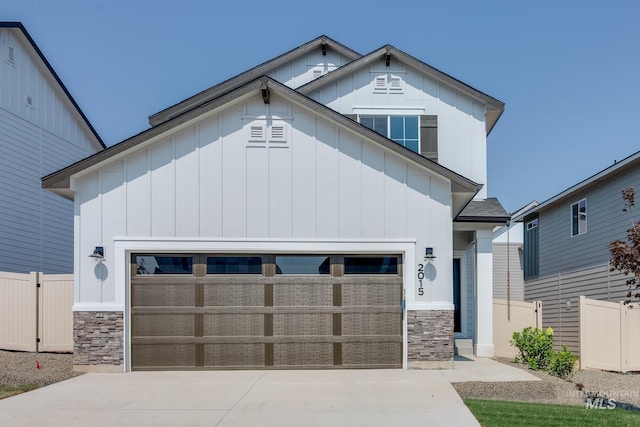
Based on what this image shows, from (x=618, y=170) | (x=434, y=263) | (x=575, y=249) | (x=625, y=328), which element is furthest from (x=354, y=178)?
(x=575, y=249)

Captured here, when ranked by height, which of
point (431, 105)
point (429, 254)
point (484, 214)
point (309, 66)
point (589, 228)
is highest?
point (309, 66)

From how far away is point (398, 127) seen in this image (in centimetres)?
1429

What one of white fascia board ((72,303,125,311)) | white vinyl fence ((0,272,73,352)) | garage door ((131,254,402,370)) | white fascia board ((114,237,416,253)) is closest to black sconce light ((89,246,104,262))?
white fascia board ((114,237,416,253))

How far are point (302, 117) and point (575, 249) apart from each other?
11806mm

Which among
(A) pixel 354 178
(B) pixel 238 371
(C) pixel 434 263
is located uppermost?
(A) pixel 354 178

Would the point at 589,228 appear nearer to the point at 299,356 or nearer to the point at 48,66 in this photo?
the point at 299,356

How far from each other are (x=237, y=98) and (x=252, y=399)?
17.5ft

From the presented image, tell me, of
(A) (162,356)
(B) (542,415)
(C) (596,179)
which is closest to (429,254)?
(B) (542,415)

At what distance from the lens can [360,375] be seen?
9.73 m

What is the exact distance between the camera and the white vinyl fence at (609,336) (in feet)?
40.7

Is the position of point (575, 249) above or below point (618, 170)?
below

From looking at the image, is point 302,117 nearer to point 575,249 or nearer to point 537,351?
point 537,351

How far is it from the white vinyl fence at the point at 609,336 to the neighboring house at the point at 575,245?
2384 mm

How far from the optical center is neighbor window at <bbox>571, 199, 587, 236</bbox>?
17.5 meters
